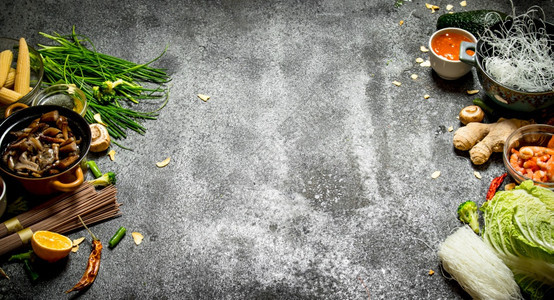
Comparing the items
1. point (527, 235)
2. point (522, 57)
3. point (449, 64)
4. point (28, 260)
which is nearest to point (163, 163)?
point (28, 260)

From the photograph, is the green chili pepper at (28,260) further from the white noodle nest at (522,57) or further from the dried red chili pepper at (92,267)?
the white noodle nest at (522,57)

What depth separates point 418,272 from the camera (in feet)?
7.95

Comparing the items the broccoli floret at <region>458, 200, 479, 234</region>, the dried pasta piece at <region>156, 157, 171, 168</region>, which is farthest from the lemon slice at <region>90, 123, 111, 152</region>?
the broccoli floret at <region>458, 200, 479, 234</region>

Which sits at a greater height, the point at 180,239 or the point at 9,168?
the point at 9,168

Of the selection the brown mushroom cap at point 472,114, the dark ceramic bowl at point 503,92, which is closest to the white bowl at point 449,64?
the dark ceramic bowl at point 503,92

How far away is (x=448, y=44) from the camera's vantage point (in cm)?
309

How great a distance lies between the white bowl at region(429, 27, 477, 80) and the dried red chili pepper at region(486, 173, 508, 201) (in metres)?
0.75

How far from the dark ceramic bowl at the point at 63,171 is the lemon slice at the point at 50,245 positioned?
9.8 inches

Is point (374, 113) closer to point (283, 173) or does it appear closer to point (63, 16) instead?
point (283, 173)

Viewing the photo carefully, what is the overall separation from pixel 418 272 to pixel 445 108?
45.3 inches

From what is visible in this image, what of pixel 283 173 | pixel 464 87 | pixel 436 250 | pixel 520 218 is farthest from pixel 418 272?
pixel 464 87

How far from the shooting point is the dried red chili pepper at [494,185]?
2.60 metres

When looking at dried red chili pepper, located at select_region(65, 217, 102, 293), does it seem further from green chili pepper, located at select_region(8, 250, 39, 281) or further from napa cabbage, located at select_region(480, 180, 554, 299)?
napa cabbage, located at select_region(480, 180, 554, 299)

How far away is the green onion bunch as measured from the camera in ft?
9.82
